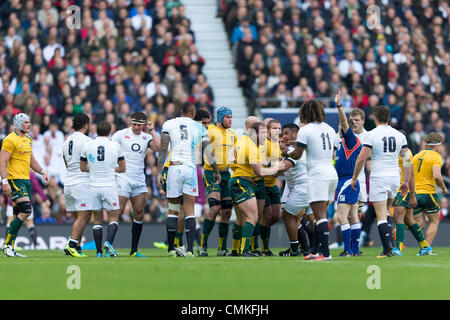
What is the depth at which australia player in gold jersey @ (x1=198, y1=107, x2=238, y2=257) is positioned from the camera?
1680 centimetres

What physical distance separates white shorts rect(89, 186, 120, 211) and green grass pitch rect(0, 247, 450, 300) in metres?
1.80

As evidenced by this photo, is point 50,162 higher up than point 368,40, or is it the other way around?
point 368,40

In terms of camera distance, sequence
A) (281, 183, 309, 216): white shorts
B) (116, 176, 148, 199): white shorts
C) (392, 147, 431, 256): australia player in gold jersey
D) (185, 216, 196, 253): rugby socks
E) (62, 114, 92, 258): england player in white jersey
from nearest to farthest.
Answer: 1. (281, 183, 309, 216): white shorts
2. (185, 216, 196, 253): rugby socks
3. (62, 114, 92, 258): england player in white jersey
4. (116, 176, 148, 199): white shorts
5. (392, 147, 431, 256): australia player in gold jersey

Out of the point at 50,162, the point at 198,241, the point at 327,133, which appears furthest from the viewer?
the point at 50,162

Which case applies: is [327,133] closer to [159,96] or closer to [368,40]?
[159,96]

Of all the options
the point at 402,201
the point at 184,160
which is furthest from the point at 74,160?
the point at 402,201

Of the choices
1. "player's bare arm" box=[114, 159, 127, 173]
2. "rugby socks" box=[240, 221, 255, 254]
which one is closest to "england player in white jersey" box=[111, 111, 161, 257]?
"player's bare arm" box=[114, 159, 127, 173]

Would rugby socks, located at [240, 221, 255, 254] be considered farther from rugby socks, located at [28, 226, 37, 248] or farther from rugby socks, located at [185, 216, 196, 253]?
rugby socks, located at [28, 226, 37, 248]

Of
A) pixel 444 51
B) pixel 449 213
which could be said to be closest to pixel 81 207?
pixel 449 213

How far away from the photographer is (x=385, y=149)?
1583cm

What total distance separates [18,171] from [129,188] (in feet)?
6.69

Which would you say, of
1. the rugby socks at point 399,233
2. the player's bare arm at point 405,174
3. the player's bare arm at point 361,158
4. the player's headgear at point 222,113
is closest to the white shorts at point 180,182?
the player's headgear at point 222,113
